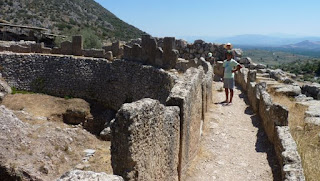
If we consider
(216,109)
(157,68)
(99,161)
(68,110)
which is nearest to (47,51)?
(68,110)

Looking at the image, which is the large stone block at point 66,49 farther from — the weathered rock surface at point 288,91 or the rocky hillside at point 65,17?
the rocky hillside at point 65,17

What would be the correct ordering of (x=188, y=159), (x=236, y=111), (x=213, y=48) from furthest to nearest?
(x=213, y=48), (x=236, y=111), (x=188, y=159)

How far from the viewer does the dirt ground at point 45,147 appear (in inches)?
400

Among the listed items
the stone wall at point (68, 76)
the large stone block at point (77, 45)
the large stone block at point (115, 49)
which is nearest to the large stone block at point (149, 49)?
the stone wall at point (68, 76)

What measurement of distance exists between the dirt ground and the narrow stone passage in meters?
3.65

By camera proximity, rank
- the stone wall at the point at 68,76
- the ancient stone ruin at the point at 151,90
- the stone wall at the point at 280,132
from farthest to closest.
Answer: the stone wall at the point at 68,76 → the stone wall at the point at 280,132 → the ancient stone ruin at the point at 151,90

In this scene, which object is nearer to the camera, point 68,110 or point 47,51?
point 68,110

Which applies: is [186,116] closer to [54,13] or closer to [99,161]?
[99,161]

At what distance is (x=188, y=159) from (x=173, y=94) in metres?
1.51

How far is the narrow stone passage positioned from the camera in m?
6.58

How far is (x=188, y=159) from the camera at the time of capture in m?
6.72

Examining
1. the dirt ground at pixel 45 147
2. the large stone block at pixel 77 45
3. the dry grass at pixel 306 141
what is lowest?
the dirt ground at pixel 45 147

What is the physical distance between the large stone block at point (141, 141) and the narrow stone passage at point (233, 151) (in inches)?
79.3

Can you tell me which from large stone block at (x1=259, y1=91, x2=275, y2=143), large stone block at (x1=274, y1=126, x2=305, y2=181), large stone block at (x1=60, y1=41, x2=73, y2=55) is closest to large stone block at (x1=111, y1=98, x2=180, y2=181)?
large stone block at (x1=274, y1=126, x2=305, y2=181)
